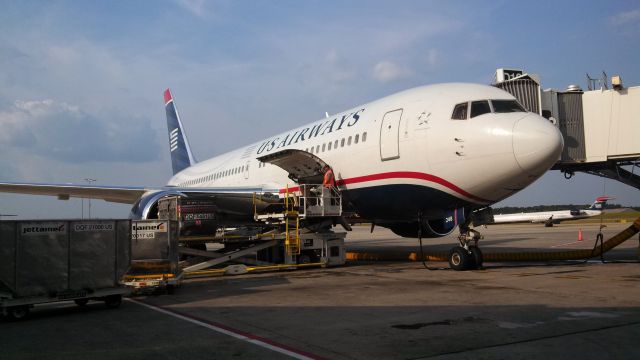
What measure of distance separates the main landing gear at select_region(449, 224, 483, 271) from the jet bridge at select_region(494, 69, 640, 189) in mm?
4289

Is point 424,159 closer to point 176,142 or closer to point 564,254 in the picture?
point 564,254

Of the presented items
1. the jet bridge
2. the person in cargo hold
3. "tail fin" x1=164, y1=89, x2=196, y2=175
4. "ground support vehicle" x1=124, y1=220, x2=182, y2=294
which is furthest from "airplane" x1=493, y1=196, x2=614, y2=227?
"ground support vehicle" x1=124, y1=220, x2=182, y2=294

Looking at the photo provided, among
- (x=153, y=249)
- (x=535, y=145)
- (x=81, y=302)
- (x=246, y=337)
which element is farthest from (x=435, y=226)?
(x=246, y=337)

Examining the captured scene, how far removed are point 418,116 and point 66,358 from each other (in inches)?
352

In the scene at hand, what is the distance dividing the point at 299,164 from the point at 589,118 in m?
8.57

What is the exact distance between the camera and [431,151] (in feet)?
37.7

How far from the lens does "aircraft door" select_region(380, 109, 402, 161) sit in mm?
12285

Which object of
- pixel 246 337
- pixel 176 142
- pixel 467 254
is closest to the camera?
pixel 246 337

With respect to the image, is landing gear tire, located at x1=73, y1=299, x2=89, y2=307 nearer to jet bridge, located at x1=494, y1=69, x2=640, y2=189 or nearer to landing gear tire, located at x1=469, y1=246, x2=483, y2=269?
landing gear tire, located at x1=469, y1=246, x2=483, y2=269

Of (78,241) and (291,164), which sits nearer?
(78,241)

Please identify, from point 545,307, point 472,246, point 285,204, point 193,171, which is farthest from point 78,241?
point 193,171

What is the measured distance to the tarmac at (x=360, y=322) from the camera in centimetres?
518

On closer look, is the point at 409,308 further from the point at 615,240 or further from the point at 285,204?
the point at 615,240

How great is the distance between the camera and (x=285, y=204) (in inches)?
560
